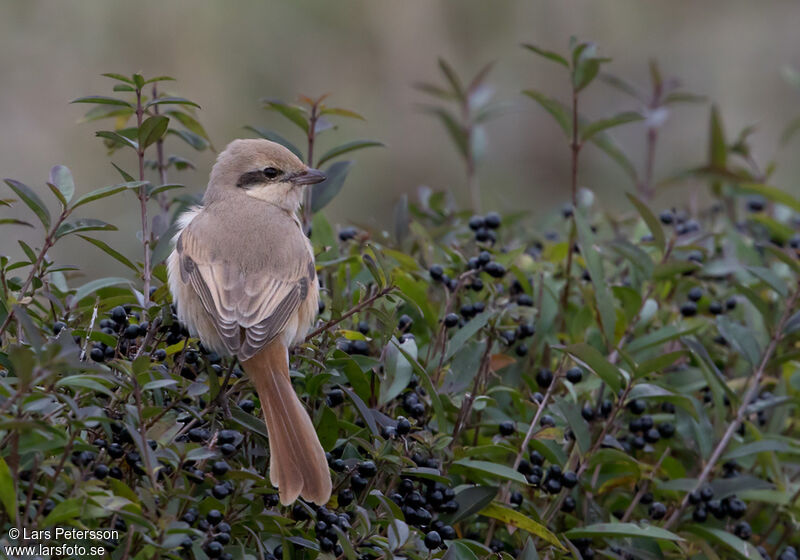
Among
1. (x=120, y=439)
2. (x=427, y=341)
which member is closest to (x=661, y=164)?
(x=427, y=341)

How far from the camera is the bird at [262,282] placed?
9.70 feet

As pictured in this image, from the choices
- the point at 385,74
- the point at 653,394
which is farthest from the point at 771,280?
the point at 385,74

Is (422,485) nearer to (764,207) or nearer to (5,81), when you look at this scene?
(764,207)

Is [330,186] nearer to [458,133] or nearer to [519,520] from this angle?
[458,133]

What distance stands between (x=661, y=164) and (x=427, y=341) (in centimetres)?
775

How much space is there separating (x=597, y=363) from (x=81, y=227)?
1812 millimetres

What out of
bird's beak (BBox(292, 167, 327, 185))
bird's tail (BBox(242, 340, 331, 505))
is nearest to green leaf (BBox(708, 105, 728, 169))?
bird's beak (BBox(292, 167, 327, 185))

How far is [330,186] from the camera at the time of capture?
14.2ft

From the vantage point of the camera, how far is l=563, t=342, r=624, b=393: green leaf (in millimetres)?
3455

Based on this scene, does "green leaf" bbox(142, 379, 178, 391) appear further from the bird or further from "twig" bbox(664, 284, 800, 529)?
"twig" bbox(664, 284, 800, 529)

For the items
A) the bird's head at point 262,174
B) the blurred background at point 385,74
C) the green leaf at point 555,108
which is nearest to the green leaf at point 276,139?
the bird's head at point 262,174

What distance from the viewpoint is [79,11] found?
9609 millimetres

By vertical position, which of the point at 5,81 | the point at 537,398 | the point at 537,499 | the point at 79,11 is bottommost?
the point at 537,499

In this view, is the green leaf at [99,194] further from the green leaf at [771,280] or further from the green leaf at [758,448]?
the green leaf at [771,280]
